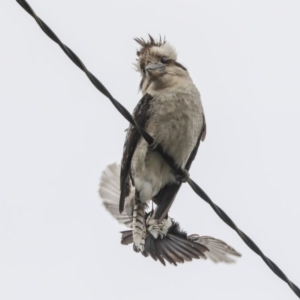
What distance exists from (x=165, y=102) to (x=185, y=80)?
16.3 inches

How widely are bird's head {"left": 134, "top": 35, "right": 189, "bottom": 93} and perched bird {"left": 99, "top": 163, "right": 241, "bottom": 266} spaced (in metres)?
1.00

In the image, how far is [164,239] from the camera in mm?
7254

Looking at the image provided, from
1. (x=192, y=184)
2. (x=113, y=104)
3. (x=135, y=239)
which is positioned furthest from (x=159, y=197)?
(x=113, y=104)

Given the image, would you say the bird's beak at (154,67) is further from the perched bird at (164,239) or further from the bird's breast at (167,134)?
the perched bird at (164,239)

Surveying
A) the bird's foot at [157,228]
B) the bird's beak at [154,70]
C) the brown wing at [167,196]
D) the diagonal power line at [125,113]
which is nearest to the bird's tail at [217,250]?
the bird's foot at [157,228]

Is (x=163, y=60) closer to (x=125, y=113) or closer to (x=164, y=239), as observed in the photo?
(x=164, y=239)

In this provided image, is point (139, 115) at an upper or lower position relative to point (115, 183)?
lower

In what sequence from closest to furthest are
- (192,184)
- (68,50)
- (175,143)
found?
(68,50), (192,184), (175,143)

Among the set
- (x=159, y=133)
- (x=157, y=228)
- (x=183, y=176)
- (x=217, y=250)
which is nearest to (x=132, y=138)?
(x=159, y=133)

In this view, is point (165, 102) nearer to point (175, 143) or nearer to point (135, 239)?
point (175, 143)

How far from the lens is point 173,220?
7633 mm

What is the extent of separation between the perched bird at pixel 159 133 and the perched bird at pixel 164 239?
16 centimetres

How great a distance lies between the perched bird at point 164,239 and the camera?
278 inches

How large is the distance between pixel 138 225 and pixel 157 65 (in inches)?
54.3
